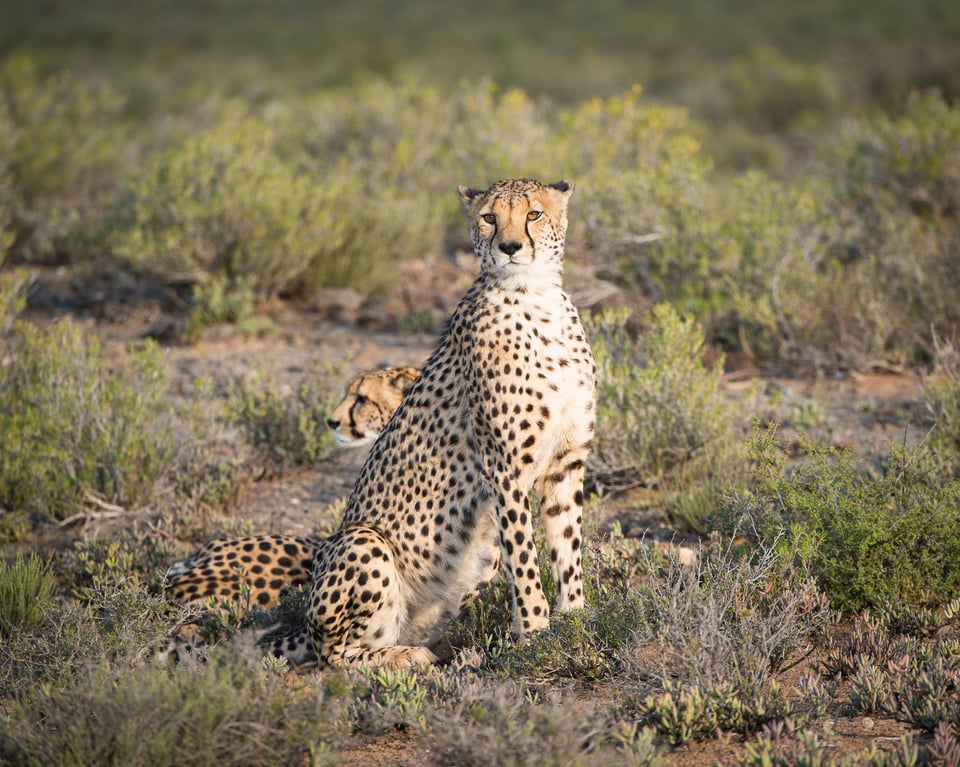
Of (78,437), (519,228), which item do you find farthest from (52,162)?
(519,228)

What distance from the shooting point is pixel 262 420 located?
616cm

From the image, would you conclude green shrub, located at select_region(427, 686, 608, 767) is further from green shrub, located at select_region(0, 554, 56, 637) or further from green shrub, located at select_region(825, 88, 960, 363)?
green shrub, located at select_region(825, 88, 960, 363)

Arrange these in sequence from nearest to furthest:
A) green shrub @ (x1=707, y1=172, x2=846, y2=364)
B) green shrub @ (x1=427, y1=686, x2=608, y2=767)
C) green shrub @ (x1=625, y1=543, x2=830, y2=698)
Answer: green shrub @ (x1=427, y1=686, x2=608, y2=767) → green shrub @ (x1=625, y1=543, x2=830, y2=698) → green shrub @ (x1=707, y1=172, x2=846, y2=364)

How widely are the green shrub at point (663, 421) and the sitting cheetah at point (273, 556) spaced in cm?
123

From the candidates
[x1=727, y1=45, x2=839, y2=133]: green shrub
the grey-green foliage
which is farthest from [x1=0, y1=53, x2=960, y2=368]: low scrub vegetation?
[x1=727, y1=45, x2=839, y2=133]: green shrub

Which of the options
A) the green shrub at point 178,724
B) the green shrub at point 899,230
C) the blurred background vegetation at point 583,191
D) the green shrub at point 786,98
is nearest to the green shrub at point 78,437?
the blurred background vegetation at point 583,191

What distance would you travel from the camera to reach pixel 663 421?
5.63 metres

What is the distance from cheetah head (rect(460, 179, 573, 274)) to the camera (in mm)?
3855

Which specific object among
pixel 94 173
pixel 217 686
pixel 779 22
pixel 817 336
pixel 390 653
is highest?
pixel 779 22

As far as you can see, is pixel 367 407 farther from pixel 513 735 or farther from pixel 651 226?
pixel 651 226

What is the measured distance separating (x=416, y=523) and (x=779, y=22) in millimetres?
32131

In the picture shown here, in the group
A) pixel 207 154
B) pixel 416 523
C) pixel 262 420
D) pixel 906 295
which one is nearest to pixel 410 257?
pixel 207 154

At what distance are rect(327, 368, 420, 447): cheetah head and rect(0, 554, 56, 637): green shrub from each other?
55.6 inches

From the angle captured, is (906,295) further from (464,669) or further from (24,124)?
(24,124)
